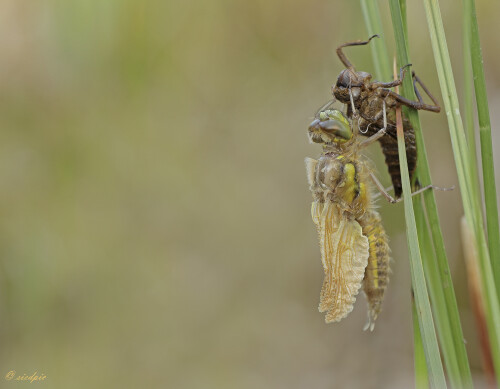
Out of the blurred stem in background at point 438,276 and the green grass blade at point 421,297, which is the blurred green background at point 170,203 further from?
the green grass blade at point 421,297

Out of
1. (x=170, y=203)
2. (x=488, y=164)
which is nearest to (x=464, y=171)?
(x=488, y=164)

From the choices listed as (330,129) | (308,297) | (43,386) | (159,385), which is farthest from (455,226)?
(43,386)

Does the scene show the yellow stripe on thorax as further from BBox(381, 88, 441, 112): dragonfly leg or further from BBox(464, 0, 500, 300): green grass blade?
BBox(464, 0, 500, 300): green grass blade

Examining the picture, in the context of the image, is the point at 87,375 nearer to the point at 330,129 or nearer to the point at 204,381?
the point at 204,381

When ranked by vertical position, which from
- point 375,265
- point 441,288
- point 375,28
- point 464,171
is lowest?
point 375,265

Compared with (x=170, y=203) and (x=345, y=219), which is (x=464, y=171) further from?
(x=170, y=203)

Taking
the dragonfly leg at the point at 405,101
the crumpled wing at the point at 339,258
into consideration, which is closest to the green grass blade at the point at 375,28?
the dragonfly leg at the point at 405,101

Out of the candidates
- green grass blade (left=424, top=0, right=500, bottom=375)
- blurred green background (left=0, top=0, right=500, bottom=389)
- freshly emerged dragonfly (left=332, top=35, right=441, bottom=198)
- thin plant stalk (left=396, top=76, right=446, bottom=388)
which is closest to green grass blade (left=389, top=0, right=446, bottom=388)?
thin plant stalk (left=396, top=76, right=446, bottom=388)
